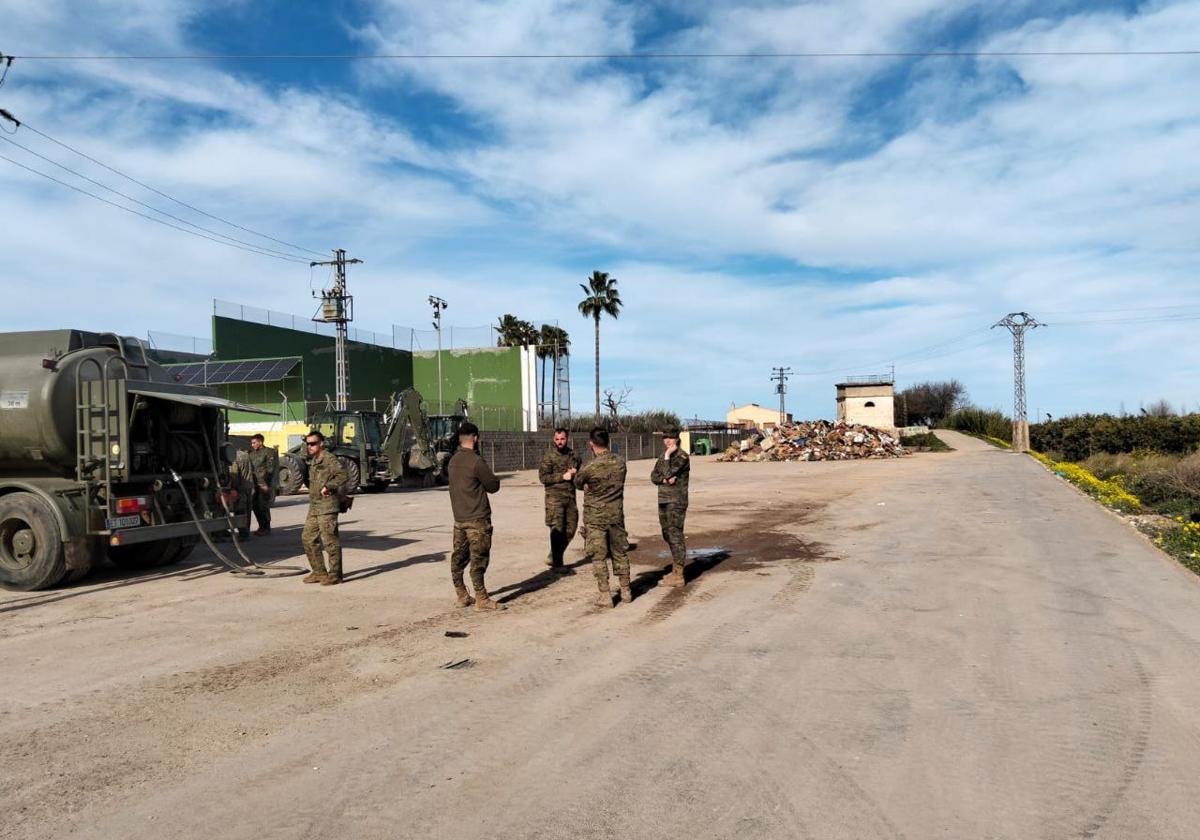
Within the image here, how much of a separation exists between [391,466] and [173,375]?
13924 millimetres

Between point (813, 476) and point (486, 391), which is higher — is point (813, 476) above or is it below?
below

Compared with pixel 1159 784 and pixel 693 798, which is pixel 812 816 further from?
pixel 1159 784

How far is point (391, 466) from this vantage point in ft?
83.7

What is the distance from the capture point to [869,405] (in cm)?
8838

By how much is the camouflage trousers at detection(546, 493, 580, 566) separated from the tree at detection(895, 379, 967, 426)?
11237 centimetres

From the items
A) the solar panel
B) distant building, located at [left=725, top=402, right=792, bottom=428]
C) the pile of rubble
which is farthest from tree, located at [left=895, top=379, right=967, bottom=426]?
the solar panel

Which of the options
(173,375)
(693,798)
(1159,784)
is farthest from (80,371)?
(1159,784)

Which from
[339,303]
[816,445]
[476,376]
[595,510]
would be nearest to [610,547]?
[595,510]

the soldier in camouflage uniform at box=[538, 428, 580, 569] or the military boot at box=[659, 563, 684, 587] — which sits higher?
the soldier in camouflage uniform at box=[538, 428, 580, 569]

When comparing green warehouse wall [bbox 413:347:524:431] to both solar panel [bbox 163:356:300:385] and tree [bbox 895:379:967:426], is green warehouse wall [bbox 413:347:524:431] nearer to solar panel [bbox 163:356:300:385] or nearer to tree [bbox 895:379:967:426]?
solar panel [bbox 163:356:300:385]

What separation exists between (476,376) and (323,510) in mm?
48003

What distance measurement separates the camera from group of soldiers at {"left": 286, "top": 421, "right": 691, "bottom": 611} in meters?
8.43

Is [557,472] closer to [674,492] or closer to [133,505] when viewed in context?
[674,492]

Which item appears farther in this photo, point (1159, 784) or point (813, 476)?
point (813, 476)
